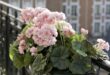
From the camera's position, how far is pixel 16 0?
89.9 ft

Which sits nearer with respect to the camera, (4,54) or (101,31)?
(4,54)

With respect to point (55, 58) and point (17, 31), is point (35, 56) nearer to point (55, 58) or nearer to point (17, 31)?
point (55, 58)

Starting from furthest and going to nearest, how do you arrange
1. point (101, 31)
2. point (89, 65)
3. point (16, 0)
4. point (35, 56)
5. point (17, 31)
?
point (101, 31) → point (16, 0) → point (17, 31) → point (35, 56) → point (89, 65)

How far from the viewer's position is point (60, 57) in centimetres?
180

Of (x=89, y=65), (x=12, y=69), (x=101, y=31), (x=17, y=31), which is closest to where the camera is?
(x=89, y=65)

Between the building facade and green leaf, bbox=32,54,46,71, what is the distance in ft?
85.6

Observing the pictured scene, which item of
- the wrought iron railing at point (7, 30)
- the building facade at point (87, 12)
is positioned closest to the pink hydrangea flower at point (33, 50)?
the wrought iron railing at point (7, 30)

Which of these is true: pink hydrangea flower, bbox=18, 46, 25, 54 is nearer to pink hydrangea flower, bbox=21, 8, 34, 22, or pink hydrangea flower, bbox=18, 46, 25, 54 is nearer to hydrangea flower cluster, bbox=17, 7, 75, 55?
hydrangea flower cluster, bbox=17, 7, 75, 55

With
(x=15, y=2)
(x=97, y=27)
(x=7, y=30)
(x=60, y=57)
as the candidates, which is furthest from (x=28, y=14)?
(x=97, y=27)

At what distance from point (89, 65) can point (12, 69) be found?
4.30ft

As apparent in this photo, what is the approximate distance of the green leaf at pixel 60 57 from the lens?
5.88 ft

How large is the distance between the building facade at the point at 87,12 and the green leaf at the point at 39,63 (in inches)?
1028

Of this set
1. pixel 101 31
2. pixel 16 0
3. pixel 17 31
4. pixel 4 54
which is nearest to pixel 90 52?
pixel 17 31

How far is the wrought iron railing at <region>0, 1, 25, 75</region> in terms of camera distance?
278 centimetres
